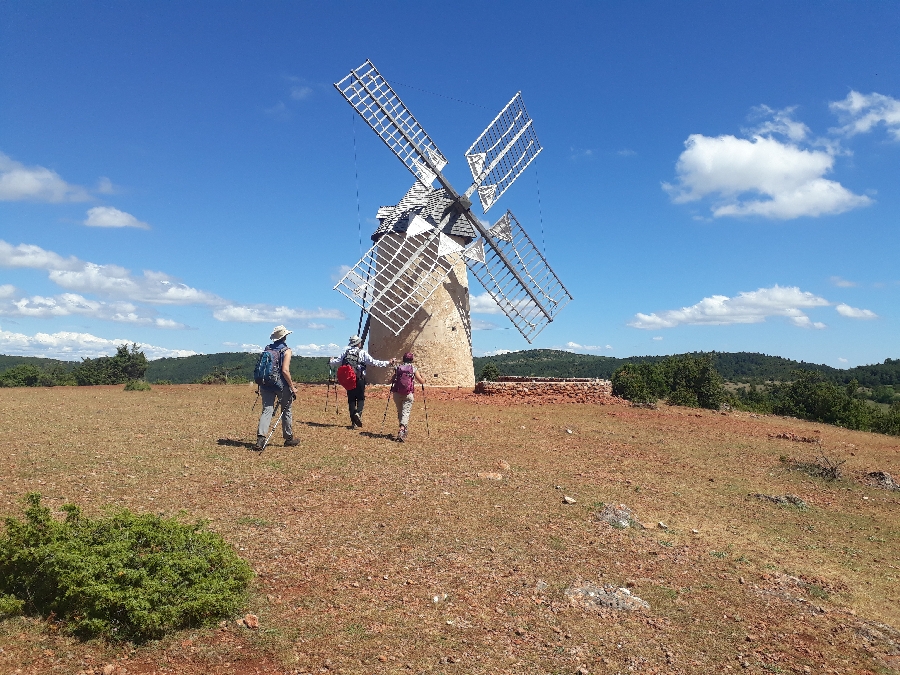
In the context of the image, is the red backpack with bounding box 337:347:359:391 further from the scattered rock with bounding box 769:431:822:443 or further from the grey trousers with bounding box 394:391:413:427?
the scattered rock with bounding box 769:431:822:443

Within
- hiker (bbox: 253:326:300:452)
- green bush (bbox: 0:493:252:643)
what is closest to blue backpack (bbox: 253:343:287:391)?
hiker (bbox: 253:326:300:452)

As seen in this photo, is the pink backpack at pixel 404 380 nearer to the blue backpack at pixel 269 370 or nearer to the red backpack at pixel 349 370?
the red backpack at pixel 349 370

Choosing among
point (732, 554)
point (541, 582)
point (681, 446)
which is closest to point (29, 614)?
point (541, 582)

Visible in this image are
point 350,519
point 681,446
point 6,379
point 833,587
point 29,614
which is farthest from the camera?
point 6,379

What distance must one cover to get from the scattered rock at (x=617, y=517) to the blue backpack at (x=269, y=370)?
19.9 feet

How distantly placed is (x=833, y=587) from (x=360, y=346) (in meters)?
9.81

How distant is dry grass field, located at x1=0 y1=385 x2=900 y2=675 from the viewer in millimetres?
4902

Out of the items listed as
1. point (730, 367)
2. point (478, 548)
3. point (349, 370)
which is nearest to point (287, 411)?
point (349, 370)

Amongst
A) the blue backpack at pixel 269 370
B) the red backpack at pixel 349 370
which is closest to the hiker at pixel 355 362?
the red backpack at pixel 349 370

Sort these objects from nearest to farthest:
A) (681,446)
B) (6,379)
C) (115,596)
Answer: (115,596), (681,446), (6,379)

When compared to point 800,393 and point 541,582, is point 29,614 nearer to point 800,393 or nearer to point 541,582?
point 541,582

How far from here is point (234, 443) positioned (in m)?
11.7

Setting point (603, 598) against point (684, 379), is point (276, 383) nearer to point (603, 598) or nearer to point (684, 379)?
point (603, 598)

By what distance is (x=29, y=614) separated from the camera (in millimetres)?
4777
